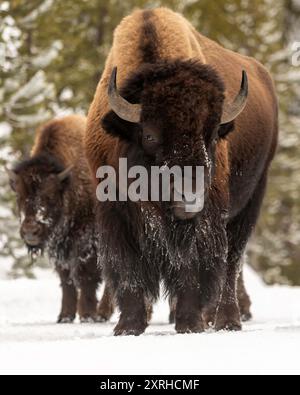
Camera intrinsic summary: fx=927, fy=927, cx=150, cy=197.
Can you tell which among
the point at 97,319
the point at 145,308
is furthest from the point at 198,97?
the point at 97,319

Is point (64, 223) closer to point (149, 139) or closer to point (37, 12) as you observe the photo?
point (149, 139)

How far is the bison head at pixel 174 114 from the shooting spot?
6.49m

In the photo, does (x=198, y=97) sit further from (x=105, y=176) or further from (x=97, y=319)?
(x=97, y=319)

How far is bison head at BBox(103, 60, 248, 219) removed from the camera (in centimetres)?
649

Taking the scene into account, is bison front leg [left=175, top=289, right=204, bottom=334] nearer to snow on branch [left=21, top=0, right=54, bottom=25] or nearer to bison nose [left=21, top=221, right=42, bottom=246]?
bison nose [left=21, top=221, right=42, bottom=246]

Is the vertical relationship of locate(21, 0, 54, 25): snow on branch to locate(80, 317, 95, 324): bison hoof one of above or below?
above

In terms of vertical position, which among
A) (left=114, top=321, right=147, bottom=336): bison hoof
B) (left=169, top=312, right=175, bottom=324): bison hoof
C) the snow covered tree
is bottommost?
the snow covered tree

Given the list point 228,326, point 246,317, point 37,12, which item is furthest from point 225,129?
point 37,12

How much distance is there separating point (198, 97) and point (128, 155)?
728 mm

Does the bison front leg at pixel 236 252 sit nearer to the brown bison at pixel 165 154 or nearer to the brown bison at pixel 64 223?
the brown bison at pixel 165 154

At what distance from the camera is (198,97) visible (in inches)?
264

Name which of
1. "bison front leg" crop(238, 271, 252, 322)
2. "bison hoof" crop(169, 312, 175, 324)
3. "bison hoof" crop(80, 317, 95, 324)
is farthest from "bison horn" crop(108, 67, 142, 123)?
"bison front leg" crop(238, 271, 252, 322)

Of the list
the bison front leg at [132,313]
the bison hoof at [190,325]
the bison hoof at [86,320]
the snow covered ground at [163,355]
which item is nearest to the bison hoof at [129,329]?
the bison front leg at [132,313]

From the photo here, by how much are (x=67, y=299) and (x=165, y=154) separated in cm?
464
